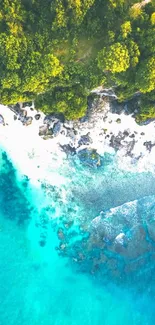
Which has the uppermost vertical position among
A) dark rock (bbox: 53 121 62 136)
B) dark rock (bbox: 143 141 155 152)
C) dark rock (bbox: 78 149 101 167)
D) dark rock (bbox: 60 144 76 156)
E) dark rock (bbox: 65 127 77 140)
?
dark rock (bbox: 53 121 62 136)

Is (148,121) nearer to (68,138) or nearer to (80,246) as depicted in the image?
(68,138)

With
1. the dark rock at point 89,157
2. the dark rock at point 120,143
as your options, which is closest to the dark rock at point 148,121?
the dark rock at point 120,143

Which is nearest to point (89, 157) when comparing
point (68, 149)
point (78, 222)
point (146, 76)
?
point (68, 149)

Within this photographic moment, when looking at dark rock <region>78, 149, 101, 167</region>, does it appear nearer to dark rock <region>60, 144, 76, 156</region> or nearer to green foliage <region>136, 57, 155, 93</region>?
dark rock <region>60, 144, 76, 156</region>

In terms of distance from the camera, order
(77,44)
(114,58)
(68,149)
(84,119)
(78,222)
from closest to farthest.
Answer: (114,58)
(77,44)
(84,119)
(68,149)
(78,222)

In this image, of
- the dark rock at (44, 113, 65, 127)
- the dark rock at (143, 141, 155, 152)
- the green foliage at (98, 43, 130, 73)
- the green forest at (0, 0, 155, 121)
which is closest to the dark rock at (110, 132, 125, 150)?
the dark rock at (143, 141, 155, 152)
